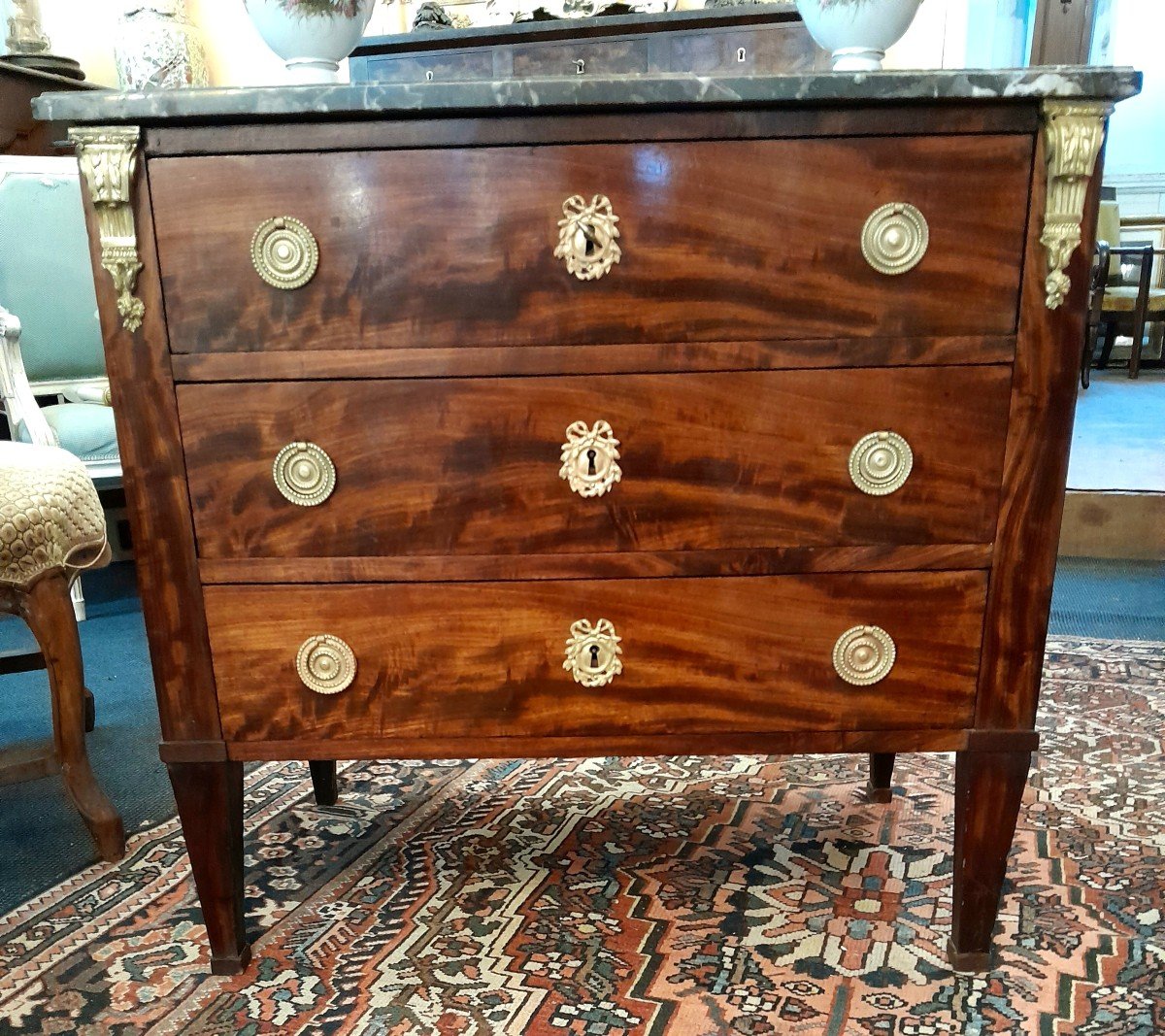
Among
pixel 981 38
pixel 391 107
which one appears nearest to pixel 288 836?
pixel 391 107

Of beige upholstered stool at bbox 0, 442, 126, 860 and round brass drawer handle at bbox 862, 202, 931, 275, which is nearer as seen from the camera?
round brass drawer handle at bbox 862, 202, 931, 275

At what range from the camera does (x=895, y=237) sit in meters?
0.94

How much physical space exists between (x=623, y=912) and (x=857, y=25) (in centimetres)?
113

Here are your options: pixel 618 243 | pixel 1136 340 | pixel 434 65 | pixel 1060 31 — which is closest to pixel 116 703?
pixel 618 243

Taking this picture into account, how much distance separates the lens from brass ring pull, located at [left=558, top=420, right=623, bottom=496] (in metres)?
0.98

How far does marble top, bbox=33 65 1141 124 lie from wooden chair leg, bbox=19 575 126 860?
2.51ft

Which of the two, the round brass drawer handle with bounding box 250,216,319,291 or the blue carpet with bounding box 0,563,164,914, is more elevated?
the round brass drawer handle with bounding box 250,216,319,291

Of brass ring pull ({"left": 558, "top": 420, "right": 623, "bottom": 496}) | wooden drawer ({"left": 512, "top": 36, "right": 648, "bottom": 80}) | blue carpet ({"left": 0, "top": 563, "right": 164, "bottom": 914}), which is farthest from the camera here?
wooden drawer ({"left": 512, "top": 36, "right": 648, "bottom": 80})

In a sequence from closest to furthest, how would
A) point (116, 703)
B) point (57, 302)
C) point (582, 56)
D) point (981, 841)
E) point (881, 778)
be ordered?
point (981, 841) < point (881, 778) < point (116, 703) < point (57, 302) < point (582, 56)

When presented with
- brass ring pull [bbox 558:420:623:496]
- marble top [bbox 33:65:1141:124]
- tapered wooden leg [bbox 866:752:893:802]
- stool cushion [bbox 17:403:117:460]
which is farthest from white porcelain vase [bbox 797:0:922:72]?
stool cushion [bbox 17:403:117:460]

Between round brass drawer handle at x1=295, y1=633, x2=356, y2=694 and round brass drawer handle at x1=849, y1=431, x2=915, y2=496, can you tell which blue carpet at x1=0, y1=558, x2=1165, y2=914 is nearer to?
round brass drawer handle at x1=295, y1=633, x2=356, y2=694

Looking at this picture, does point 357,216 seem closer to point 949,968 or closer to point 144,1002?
point 144,1002

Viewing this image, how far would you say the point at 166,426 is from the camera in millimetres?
988

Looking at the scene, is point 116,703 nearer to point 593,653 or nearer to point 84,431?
point 84,431
